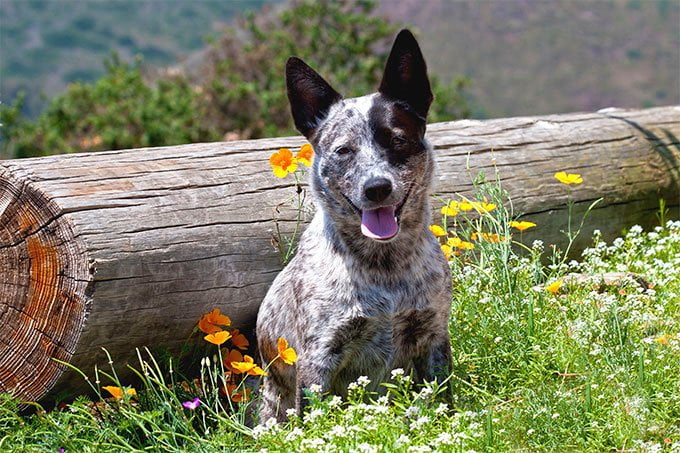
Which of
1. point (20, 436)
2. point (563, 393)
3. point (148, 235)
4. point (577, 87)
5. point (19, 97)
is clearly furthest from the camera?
point (577, 87)

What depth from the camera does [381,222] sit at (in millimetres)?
3742

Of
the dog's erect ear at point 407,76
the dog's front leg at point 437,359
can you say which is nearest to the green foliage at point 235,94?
the dog's erect ear at point 407,76

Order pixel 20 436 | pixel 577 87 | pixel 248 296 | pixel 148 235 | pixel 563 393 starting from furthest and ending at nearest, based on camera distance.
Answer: pixel 577 87 < pixel 248 296 < pixel 148 235 < pixel 20 436 < pixel 563 393

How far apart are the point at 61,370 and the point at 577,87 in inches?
814

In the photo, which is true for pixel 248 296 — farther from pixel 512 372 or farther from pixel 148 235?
pixel 512 372

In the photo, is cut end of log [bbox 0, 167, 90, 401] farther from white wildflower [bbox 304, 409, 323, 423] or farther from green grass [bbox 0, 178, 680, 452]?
white wildflower [bbox 304, 409, 323, 423]

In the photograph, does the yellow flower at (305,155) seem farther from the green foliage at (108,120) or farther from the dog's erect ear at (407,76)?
the green foliage at (108,120)

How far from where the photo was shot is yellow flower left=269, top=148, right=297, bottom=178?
4.59m

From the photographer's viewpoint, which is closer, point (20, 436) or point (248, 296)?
Answer: point (20, 436)

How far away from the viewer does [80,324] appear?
13.5ft

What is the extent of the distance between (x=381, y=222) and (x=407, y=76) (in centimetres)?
62

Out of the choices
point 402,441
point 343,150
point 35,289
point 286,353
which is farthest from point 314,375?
point 35,289

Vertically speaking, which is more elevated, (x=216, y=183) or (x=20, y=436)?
(x=216, y=183)

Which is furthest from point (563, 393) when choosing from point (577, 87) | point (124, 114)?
point (577, 87)
